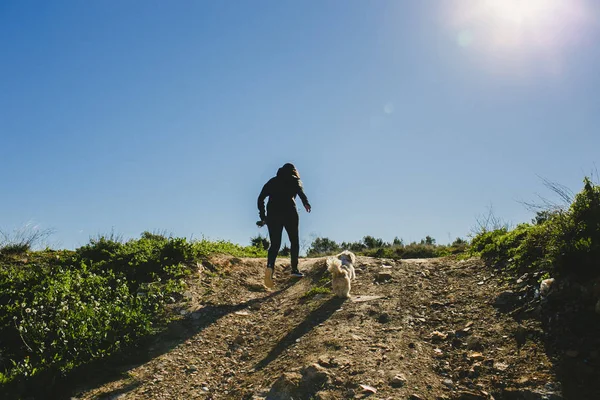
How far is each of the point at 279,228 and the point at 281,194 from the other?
2.62 feet

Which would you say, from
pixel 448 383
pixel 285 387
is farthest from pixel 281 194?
pixel 448 383

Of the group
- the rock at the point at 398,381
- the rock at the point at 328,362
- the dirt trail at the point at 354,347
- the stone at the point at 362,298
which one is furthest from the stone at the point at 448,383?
the stone at the point at 362,298

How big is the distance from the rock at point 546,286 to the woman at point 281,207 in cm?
497

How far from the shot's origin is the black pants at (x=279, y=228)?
898cm

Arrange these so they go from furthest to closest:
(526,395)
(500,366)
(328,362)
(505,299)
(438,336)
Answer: (505,299), (438,336), (328,362), (500,366), (526,395)

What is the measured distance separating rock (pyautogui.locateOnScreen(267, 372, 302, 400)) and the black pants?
4260mm

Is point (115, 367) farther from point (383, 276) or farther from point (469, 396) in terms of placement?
point (383, 276)

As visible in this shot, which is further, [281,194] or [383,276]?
[281,194]

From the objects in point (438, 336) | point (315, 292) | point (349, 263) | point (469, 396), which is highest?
point (349, 263)

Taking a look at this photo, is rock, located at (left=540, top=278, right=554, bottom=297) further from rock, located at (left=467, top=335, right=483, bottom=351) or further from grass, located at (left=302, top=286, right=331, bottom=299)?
grass, located at (left=302, top=286, right=331, bottom=299)

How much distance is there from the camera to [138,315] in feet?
21.8

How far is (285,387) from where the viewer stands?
15.1 feet

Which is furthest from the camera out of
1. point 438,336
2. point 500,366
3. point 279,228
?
point 279,228

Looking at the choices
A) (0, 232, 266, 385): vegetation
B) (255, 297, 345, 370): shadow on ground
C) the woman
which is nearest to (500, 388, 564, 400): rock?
(255, 297, 345, 370): shadow on ground
